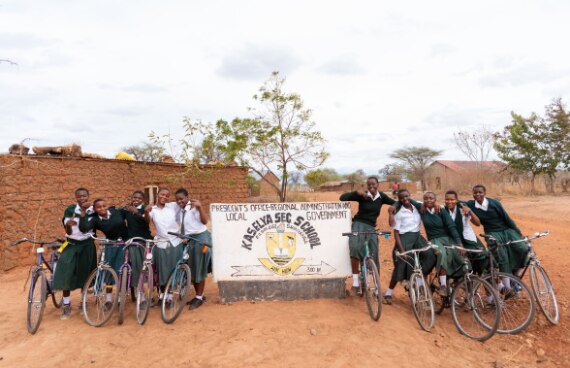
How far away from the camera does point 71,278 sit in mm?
5062

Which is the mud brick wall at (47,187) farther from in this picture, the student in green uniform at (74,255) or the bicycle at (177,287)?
the bicycle at (177,287)

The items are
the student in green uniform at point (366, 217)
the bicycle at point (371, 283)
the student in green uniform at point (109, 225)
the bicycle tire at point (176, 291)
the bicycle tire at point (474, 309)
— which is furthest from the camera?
the student in green uniform at point (366, 217)

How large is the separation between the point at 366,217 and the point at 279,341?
7.18 ft

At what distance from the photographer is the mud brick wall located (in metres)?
7.91

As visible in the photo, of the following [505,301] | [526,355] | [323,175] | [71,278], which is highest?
[323,175]

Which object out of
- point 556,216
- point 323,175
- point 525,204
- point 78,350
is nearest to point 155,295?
point 78,350

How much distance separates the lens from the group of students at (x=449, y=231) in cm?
488

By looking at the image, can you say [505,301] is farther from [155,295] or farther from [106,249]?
[106,249]

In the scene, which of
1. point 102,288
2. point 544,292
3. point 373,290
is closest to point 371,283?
point 373,290

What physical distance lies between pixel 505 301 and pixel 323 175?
855 cm

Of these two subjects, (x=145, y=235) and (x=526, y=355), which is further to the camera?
(x=145, y=235)

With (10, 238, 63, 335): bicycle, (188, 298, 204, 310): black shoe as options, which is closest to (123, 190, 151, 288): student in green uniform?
(188, 298, 204, 310): black shoe

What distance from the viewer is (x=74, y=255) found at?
16.8ft

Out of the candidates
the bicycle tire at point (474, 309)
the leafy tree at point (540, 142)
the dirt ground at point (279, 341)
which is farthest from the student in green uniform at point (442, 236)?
the leafy tree at point (540, 142)
